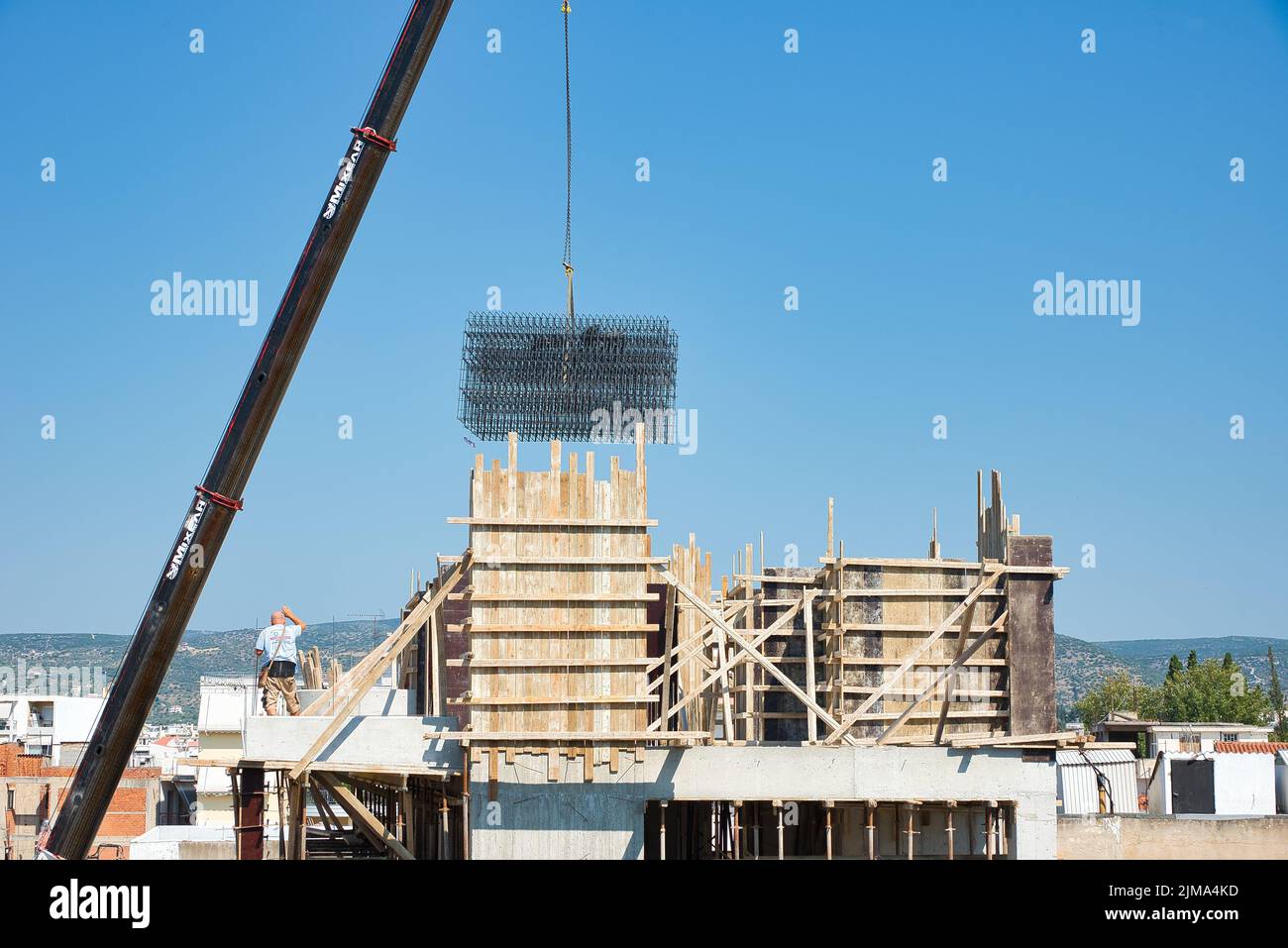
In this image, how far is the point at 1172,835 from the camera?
112 feet

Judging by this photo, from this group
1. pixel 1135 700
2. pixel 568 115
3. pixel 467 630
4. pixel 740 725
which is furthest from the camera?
pixel 1135 700

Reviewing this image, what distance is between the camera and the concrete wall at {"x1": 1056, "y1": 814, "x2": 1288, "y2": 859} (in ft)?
112

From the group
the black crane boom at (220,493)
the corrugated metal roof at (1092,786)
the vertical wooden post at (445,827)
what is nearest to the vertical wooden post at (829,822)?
the vertical wooden post at (445,827)

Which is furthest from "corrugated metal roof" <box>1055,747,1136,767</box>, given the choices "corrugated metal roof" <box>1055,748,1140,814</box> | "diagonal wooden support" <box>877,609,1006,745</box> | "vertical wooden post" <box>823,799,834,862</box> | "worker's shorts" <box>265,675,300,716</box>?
"worker's shorts" <box>265,675,300,716</box>

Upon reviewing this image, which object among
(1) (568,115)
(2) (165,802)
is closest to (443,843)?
(1) (568,115)

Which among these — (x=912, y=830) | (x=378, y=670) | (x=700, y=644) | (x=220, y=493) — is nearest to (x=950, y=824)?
(x=912, y=830)

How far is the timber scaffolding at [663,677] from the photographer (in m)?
21.6

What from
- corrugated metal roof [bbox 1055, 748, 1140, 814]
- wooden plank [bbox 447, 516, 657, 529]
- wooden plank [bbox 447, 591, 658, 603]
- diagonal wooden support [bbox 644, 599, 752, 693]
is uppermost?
wooden plank [bbox 447, 516, 657, 529]

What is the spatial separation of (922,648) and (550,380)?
173 ft

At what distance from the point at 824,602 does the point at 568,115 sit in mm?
34194

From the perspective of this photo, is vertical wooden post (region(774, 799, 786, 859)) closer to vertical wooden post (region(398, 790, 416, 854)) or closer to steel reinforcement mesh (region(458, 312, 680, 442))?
vertical wooden post (region(398, 790, 416, 854))

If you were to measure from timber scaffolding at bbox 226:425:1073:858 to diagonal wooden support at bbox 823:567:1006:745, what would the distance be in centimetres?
6

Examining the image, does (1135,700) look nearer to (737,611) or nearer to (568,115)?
(568,115)
